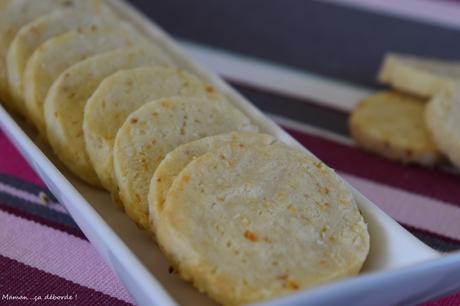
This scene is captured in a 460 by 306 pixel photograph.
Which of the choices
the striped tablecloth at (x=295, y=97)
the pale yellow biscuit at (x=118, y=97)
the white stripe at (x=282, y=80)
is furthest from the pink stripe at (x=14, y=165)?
the white stripe at (x=282, y=80)

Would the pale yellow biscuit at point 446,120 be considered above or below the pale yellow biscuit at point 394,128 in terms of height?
above

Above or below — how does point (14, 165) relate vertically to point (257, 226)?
below

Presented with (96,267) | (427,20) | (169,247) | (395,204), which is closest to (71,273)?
(96,267)

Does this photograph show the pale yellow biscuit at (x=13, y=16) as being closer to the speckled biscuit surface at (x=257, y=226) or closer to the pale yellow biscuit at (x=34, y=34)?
the pale yellow biscuit at (x=34, y=34)

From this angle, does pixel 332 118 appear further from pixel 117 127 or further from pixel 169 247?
pixel 169 247

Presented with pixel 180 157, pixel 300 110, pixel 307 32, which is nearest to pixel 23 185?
pixel 180 157

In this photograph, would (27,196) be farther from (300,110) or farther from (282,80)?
(282,80)
